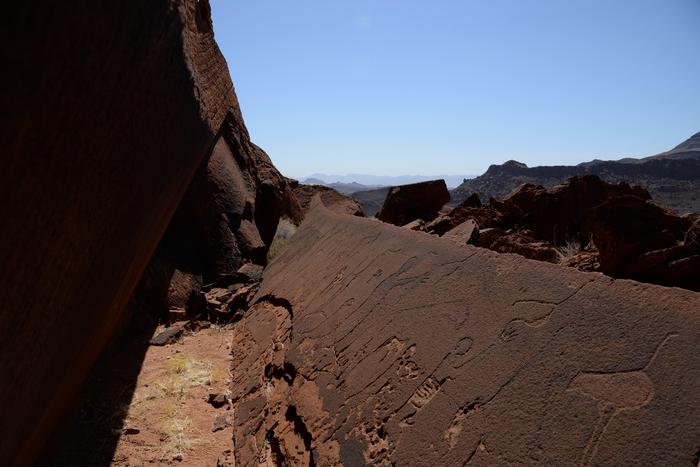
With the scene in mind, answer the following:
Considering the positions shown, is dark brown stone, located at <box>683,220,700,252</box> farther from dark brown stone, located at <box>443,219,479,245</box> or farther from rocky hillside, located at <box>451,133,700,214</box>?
rocky hillside, located at <box>451,133,700,214</box>

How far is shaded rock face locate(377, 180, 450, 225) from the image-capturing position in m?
9.01

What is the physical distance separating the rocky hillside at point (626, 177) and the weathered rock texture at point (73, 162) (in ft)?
92.3

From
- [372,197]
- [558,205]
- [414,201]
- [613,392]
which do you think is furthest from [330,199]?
[372,197]

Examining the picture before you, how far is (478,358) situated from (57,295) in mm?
1559

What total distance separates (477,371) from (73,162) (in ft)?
5.18

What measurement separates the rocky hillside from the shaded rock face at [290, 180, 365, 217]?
813 inches

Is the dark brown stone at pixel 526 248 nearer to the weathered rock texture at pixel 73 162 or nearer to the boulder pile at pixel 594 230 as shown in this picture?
the boulder pile at pixel 594 230

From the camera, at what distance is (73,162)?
1.42 m

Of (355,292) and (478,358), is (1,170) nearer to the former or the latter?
(478,358)

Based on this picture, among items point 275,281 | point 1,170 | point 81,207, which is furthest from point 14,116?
point 275,281

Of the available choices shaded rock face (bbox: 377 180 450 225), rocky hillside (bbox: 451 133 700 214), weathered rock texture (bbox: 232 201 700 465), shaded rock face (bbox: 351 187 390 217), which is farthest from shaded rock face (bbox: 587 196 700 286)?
shaded rock face (bbox: 351 187 390 217)

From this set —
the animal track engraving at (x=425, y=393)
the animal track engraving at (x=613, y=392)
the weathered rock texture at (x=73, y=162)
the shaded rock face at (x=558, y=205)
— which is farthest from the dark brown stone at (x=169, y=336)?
the animal track engraving at (x=613, y=392)

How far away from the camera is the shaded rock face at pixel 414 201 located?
9008 millimetres

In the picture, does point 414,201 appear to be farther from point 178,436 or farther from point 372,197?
point 372,197
